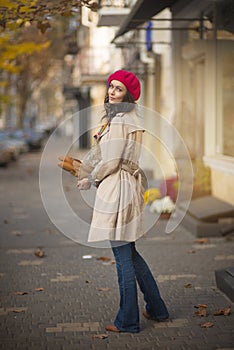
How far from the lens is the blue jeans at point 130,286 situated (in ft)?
17.8

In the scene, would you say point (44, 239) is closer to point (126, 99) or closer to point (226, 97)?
point (226, 97)

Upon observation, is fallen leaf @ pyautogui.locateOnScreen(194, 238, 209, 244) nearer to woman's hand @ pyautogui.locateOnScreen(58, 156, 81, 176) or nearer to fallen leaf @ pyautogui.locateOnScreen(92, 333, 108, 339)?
fallen leaf @ pyautogui.locateOnScreen(92, 333, 108, 339)

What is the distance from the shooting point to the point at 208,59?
12633 mm

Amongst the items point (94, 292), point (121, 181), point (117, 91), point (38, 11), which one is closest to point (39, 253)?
point (94, 292)

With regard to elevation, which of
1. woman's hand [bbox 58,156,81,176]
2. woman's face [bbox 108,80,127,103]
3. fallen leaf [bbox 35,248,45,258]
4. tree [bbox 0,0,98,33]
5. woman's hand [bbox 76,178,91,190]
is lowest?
fallen leaf [bbox 35,248,45,258]

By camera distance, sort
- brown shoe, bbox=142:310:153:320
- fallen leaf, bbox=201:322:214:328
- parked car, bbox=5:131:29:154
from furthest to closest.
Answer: parked car, bbox=5:131:29:154 < brown shoe, bbox=142:310:153:320 < fallen leaf, bbox=201:322:214:328

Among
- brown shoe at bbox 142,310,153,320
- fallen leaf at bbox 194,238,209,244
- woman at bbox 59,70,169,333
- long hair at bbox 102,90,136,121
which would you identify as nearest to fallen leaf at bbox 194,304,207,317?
brown shoe at bbox 142,310,153,320

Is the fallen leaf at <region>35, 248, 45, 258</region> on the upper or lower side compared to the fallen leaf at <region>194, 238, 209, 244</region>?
upper

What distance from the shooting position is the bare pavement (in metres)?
5.40

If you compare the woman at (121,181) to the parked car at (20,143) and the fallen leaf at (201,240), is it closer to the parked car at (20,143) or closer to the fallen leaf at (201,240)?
the fallen leaf at (201,240)

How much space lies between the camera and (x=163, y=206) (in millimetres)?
11852

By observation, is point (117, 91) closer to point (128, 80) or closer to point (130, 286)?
point (128, 80)

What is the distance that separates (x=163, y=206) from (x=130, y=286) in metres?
6.44

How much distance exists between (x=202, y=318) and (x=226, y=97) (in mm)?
6808
